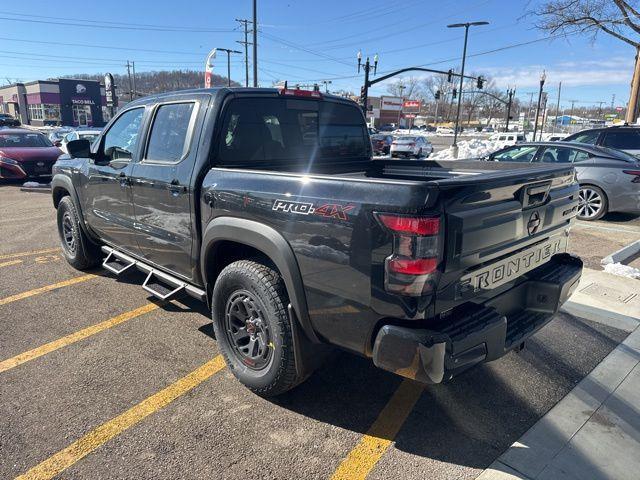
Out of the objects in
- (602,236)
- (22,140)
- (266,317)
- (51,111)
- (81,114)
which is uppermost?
(51,111)

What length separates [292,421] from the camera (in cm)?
282

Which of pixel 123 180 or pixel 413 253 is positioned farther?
pixel 123 180

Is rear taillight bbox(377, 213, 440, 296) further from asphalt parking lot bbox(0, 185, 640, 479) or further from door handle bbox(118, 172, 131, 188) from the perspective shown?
door handle bbox(118, 172, 131, 188)

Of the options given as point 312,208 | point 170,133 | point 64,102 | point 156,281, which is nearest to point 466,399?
point 312,208

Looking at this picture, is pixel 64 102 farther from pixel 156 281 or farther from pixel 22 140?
pixel 156 281

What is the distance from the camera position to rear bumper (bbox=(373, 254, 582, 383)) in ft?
7.05

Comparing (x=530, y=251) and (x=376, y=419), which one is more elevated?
(x=530, y=251)

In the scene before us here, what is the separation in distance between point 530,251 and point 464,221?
0.86 m

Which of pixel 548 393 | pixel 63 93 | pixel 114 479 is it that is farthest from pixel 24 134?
pixel 63 93

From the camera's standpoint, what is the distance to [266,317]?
9.23 ft

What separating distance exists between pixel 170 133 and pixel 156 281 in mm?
1353

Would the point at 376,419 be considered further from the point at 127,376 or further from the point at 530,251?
the point at 127,376

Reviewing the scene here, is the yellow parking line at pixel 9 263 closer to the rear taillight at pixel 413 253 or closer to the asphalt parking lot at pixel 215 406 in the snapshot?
the asphalt parking lot at pixel 215 406

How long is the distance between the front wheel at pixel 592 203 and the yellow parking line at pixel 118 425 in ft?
25.9
